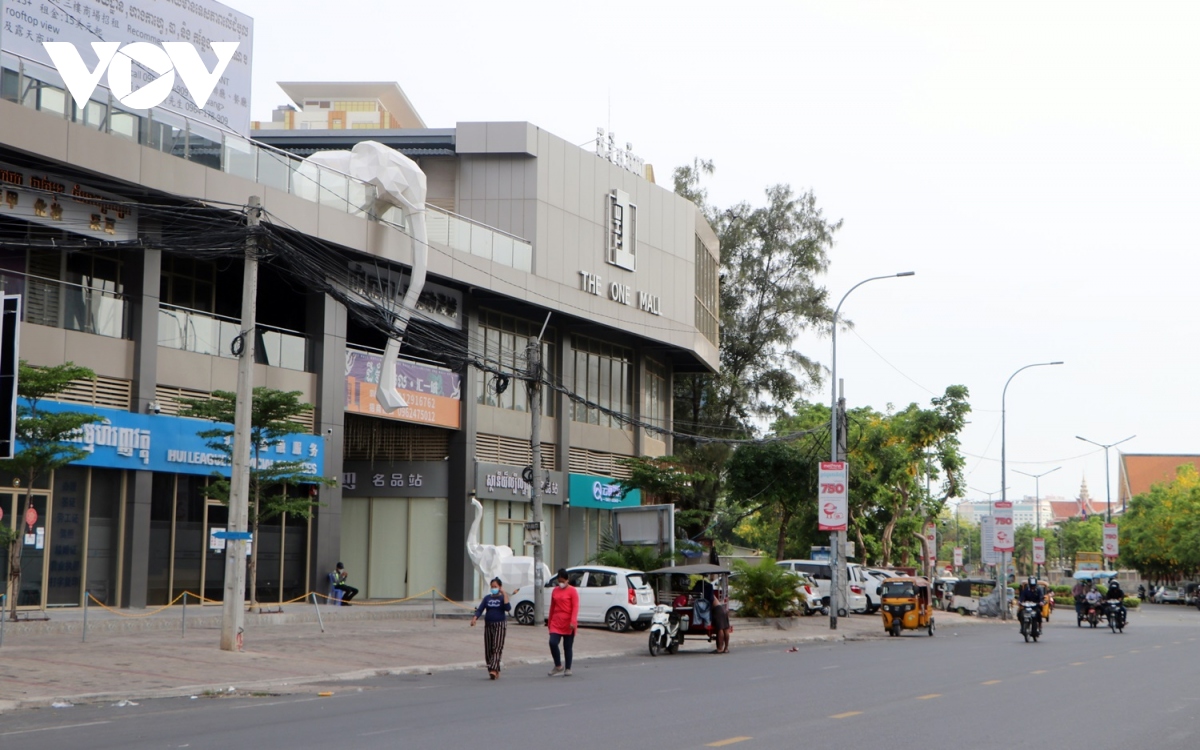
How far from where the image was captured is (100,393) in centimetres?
2844

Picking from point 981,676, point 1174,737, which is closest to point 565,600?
point 981,676

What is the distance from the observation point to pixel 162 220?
29.2 meters

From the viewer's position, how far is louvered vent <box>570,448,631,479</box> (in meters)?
46.3

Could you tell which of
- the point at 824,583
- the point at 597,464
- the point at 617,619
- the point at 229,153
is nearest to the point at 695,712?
the point at 617,619

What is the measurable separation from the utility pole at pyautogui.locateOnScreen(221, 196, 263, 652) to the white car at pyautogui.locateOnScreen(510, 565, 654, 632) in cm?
1151

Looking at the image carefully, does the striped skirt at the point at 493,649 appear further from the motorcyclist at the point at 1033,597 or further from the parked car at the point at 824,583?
the parked car at the point at 824,583

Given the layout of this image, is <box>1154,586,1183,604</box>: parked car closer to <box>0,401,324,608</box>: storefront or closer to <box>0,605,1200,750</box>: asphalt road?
<box>0,605,1200,750</box>: asphalt road

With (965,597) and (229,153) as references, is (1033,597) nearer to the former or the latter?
(229,153)

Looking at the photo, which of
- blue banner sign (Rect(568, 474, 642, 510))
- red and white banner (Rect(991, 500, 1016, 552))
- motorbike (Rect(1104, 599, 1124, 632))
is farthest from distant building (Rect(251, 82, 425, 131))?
motorbike (Rect(1104, 599, 1124, 632))

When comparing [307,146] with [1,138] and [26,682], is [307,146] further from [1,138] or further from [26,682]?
[26,682]

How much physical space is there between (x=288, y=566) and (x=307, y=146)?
16.4 meters

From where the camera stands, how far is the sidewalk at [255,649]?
17.2m

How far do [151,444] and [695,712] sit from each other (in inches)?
746

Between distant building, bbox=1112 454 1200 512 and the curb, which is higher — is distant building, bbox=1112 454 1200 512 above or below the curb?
above
